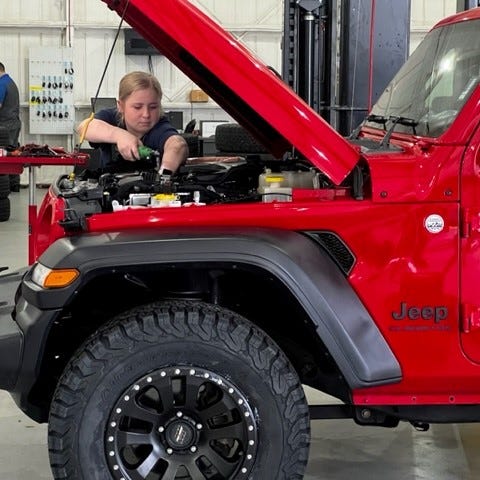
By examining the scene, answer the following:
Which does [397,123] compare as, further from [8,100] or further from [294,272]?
[8,100]

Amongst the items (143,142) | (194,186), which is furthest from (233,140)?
(194,186)

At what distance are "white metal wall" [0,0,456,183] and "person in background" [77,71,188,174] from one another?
36.2 feet

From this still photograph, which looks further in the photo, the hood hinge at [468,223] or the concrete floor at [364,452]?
the concrete floor at [364,452]

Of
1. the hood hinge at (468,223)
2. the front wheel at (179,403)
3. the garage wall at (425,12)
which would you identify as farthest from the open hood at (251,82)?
the garage wall at (425,12)

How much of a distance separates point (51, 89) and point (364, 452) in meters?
12.1

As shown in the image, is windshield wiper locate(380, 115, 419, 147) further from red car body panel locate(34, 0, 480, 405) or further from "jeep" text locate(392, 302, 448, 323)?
"jeep" text locate(392, 302, 448, 323)

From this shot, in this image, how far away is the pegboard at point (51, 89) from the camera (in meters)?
14.9

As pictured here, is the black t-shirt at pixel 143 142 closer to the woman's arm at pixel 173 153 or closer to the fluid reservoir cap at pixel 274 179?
the woman's arm at pixel 173 153

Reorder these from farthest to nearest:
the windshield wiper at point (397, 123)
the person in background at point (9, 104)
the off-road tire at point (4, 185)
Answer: the person in background at point (9, 104) → the off-road tire at point (4, 185) → the windshield wiper at point (397, 123)

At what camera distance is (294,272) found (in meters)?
2.72

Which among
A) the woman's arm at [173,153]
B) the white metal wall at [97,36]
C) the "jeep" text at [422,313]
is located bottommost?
the "jeep" text at [422,313]

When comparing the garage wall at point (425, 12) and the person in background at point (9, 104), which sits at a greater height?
the garage wall at point (425, 12)

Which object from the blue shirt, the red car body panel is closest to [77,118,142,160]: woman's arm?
the red car body panel

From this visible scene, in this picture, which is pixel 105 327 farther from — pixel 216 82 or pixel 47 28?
pixel 47 28
